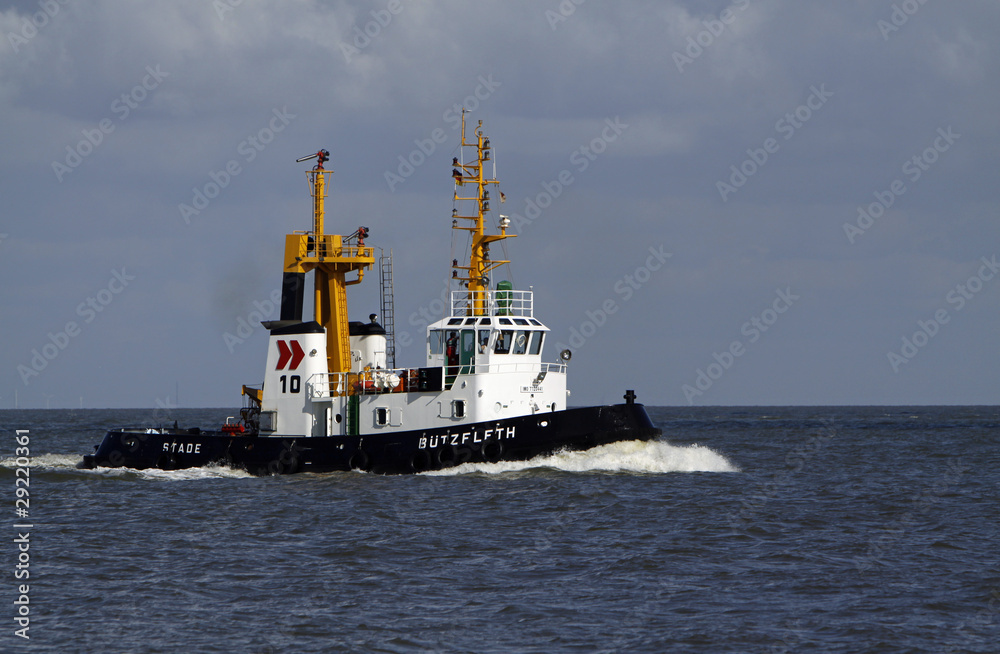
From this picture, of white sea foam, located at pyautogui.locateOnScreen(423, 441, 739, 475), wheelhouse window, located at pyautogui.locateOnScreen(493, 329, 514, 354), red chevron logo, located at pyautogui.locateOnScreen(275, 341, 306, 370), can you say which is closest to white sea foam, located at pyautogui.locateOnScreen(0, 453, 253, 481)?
red chevron logo, located at pyautogui.locateOnScreen(275, 341, 306, 370)

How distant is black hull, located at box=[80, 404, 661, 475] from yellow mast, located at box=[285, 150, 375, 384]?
10.4ft

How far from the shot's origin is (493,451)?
2566 centimetres

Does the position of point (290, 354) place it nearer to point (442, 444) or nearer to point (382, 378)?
point (382, 378)

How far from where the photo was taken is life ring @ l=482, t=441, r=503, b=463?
25594mm

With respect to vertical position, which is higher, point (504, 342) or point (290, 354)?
point (504, 342)

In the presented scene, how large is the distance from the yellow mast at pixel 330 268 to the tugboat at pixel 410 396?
1.3 inches

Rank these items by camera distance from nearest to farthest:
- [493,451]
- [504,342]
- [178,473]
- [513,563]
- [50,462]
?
[513,563]
[493,451]
[504,342]
[178,473]
[50,462]

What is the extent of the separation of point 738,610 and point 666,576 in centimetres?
208

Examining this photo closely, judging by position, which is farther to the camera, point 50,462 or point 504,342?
point 50,462

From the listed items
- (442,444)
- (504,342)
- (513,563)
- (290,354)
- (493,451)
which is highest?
(504,342)

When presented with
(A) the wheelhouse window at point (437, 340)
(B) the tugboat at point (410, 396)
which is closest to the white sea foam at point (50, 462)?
(B) the tugboat at point (410, 396)

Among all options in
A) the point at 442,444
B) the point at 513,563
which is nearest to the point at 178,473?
the point at 442,444

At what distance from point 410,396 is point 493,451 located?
2.63m

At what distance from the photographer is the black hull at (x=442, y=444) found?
83.7 feet
